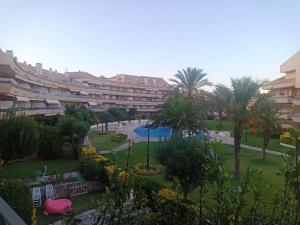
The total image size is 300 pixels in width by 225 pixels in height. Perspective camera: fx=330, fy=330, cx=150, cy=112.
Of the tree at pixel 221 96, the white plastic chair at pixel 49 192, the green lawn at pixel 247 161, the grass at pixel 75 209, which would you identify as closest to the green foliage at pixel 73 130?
the green lawn at pixel 247 161

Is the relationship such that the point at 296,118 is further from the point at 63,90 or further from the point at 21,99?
the point at 63,90

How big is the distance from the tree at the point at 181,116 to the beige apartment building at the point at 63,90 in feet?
14.0

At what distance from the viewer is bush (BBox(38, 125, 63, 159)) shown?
97.6ft

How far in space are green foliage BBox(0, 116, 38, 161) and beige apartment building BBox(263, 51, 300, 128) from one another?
3181 cm

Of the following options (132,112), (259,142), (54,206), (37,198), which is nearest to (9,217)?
(54,206)

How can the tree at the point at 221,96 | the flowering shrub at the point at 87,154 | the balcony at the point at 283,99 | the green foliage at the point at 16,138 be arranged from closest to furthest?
the green foliage at the point at 16,138
the tree at the point at 221,96
the flowering shrub at the point at 87,154
the balcony at the point at 283,99

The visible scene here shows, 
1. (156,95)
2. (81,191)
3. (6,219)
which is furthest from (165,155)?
(156,95)

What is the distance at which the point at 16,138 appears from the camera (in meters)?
23.3

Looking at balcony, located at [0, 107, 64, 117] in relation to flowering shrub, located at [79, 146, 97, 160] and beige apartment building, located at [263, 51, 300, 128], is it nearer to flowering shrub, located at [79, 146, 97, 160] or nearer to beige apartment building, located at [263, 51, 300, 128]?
flowering shrub, located at [79, 146, 97, 160]

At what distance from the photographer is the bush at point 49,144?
97.6ft

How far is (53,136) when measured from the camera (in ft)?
98.8

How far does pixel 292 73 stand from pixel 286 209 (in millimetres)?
50863

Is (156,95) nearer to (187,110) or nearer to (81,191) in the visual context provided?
(187,110)

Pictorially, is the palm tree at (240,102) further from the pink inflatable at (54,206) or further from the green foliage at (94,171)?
the pink inflatable at (54,206)
